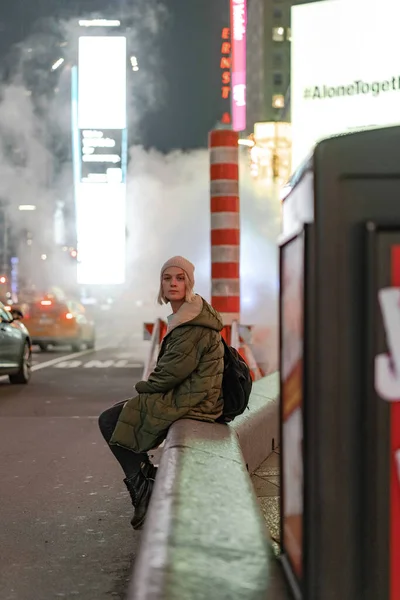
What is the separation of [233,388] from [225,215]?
6.57 metres

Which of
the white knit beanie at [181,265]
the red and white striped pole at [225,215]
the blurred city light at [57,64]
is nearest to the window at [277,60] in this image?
the blurred city light at [57,64]

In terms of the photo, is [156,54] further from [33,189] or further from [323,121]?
[323,121]

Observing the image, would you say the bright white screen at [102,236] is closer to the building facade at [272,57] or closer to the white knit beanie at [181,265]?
the white knit beanie at [181,265]

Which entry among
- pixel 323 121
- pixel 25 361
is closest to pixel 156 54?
pixel 323 121

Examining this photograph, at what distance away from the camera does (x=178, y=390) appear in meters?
4.37

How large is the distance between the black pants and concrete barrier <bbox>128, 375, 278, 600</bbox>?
0.60 m

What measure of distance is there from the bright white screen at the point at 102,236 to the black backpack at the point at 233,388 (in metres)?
41.0

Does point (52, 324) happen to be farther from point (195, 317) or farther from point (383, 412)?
point (383, 412)

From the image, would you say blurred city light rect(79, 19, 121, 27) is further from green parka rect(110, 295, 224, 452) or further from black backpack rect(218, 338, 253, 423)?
green parka rect(110, 295, 224, 452)

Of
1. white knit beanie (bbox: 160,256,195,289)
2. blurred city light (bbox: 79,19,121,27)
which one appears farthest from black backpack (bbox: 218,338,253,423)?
blurred city light (bbox: 79,19,121,27)

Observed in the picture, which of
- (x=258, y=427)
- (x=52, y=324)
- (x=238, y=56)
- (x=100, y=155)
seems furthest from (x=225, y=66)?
(x=258, y=427)

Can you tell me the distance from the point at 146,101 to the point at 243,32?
25.5 feet

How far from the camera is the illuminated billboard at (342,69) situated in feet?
50.1

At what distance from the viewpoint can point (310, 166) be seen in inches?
80.4
